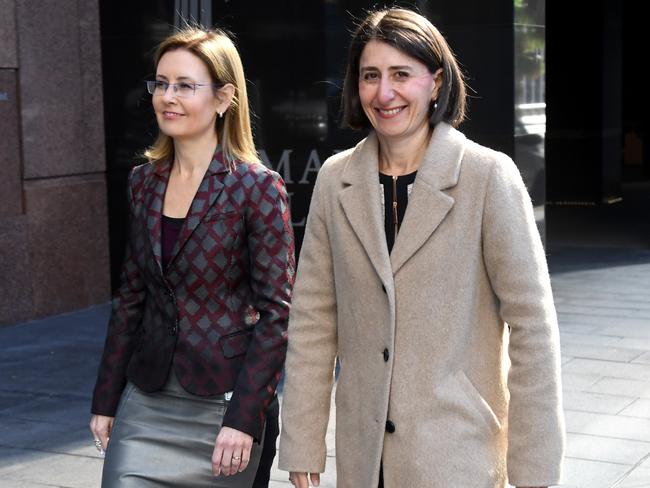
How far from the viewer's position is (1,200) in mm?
9703

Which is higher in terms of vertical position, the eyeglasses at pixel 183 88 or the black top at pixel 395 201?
the eyeglasses at pixel 183 88

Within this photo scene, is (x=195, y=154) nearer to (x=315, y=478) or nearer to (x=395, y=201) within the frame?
(x=395, y=201)

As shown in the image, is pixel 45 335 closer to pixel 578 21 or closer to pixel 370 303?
pixel 370 303

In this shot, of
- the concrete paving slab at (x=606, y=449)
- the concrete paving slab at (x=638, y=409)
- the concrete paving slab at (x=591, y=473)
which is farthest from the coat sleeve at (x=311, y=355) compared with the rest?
the concrete paving slab at (x=638, y=409)

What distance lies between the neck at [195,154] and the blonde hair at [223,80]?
4 cm

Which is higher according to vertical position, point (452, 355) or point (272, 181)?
point (272, 181)

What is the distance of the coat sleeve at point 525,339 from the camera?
289 centimetres

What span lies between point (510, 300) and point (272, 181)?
34.9 inches

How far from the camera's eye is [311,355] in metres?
3.17

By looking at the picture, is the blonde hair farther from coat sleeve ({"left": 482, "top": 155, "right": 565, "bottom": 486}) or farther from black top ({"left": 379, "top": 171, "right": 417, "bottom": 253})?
coat sleeve ({"left": 482, "top": 155, "right": 565, "bottom": 486})

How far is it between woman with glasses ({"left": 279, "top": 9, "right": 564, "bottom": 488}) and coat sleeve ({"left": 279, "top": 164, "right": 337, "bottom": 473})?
0.07 m

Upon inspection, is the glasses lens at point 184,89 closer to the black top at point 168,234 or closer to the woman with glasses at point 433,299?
the black top at point 168,234

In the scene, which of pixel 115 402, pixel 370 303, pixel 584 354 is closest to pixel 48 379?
pixel 584 354

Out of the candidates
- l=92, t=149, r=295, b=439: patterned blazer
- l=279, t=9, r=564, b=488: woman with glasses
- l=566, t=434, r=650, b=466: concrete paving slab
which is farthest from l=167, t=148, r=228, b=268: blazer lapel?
l=566, t=434, r=650, b=466: concrete paving slab
